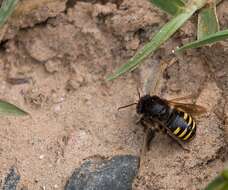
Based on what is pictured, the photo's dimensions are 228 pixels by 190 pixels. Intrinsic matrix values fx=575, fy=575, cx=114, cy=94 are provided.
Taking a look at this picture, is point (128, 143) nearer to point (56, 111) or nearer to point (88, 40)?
point (56, 111)

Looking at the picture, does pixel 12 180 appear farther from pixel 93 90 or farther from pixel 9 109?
pixel 93 90

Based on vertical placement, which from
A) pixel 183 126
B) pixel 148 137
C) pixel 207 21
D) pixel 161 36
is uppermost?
pixel 207 21

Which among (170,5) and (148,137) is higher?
(170,5)

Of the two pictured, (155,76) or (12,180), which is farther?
(155,76)

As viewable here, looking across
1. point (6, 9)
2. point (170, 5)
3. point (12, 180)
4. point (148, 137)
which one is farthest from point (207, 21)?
point (12, 180)

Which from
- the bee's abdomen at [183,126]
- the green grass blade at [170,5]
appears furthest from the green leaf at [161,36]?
the bee's abdomen at [183,126]

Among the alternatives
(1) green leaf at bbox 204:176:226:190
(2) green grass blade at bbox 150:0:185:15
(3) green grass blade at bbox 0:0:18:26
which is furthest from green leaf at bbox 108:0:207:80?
(1) green leaf at bbox 204:176:226:190

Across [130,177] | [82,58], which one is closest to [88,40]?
[82,58]
